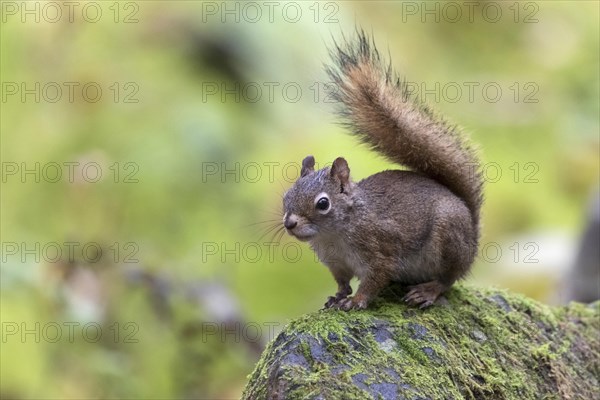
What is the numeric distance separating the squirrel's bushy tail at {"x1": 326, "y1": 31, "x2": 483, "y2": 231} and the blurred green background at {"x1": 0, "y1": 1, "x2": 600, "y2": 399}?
1.08 meters

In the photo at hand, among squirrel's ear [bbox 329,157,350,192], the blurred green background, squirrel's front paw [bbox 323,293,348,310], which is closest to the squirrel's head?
squirrel's ear [bbox 329,157,350,192]

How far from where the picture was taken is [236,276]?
546cm

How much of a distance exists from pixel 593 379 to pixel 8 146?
436cm

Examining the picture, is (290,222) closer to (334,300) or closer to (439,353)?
(334,300)

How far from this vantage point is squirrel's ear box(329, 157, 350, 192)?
300cm

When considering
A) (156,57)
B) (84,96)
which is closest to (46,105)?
(84,96)

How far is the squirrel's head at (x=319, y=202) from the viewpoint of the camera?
2.90m

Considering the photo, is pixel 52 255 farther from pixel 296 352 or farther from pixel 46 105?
pixel 296 352

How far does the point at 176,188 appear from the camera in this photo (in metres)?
5.67

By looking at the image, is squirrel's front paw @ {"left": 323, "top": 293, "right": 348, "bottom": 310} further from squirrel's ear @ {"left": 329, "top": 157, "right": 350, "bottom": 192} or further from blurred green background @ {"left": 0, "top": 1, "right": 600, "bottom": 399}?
blurred green background @ {"left": 0, "top": 1, "right": 600, "bottom": 399}

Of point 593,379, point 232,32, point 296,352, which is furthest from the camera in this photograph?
point 232,32

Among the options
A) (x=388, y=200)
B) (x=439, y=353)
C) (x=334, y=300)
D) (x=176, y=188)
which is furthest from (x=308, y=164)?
(x=176, y=188)

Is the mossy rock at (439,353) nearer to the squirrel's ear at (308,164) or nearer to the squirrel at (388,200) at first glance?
the squirrel at (388,200)

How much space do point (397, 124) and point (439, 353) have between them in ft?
2.98
